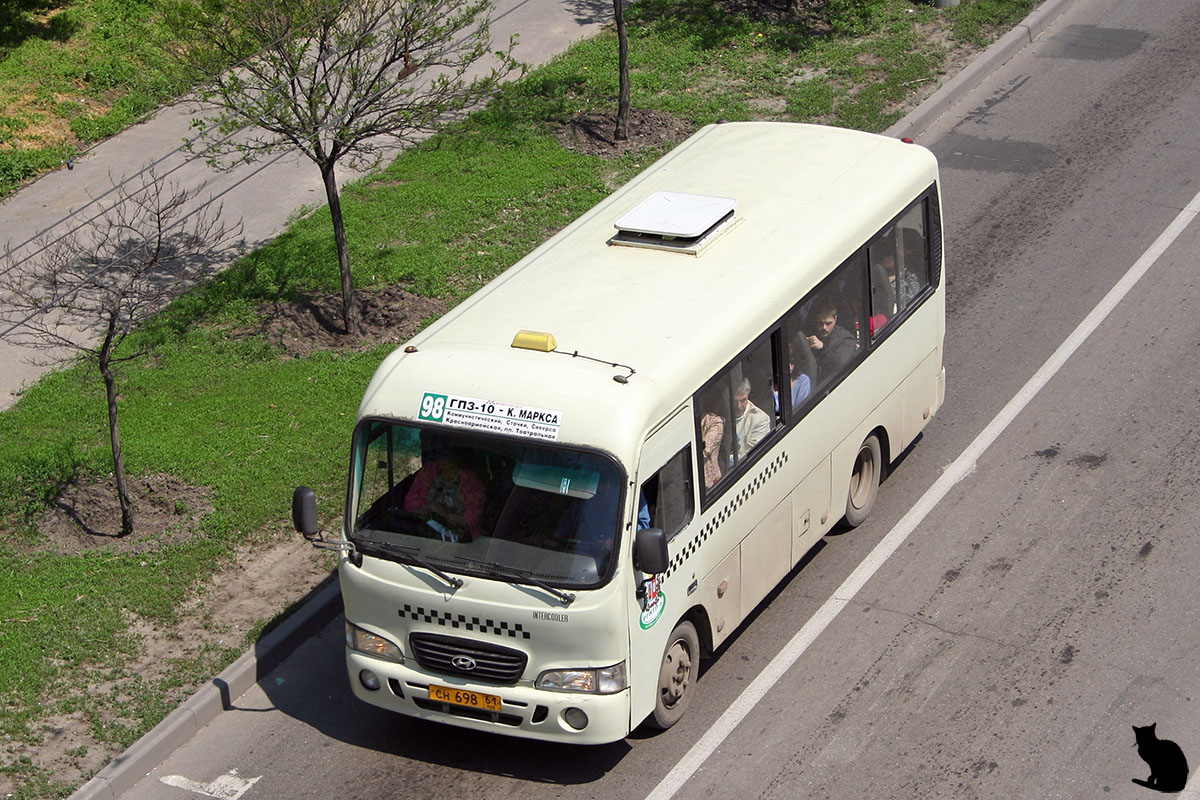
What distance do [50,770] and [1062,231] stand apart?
1132 cm

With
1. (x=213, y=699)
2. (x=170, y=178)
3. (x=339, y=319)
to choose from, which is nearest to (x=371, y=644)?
(x=213, y=699)

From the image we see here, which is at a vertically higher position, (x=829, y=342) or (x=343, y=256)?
(x=829, y=342)

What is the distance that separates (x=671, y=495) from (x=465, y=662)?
5.17 ft

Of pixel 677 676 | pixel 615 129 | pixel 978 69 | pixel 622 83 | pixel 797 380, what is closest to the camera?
pixel 677 676

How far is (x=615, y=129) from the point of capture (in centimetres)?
1806

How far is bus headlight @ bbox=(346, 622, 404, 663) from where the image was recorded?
28.6 ft

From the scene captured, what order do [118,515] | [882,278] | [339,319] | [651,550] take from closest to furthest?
[651,550]
[882,278]
[118,515]
[339,319]

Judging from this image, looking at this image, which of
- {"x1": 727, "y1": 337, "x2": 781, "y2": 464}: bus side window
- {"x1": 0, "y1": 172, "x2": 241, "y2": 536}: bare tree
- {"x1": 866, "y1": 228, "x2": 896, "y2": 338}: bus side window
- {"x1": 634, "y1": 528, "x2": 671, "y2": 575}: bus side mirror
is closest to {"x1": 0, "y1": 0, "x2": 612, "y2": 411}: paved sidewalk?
{"x1": 0, "y1": 172, "x2": 241, "y2": 536}: bare tree

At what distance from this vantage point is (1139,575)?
10289mm

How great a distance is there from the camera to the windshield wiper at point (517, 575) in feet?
26.7

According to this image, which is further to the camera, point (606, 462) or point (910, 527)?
point (910, 527)

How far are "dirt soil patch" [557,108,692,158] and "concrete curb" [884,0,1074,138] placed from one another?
8.75ft

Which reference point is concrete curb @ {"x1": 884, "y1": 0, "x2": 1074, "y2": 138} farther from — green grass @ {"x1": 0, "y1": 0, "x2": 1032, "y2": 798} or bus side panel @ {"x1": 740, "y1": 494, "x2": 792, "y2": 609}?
bus side panel @ {"x1": 740, "y1": 494, "x2": 792, "y2": 609}

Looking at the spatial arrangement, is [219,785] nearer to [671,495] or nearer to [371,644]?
[371,644]
